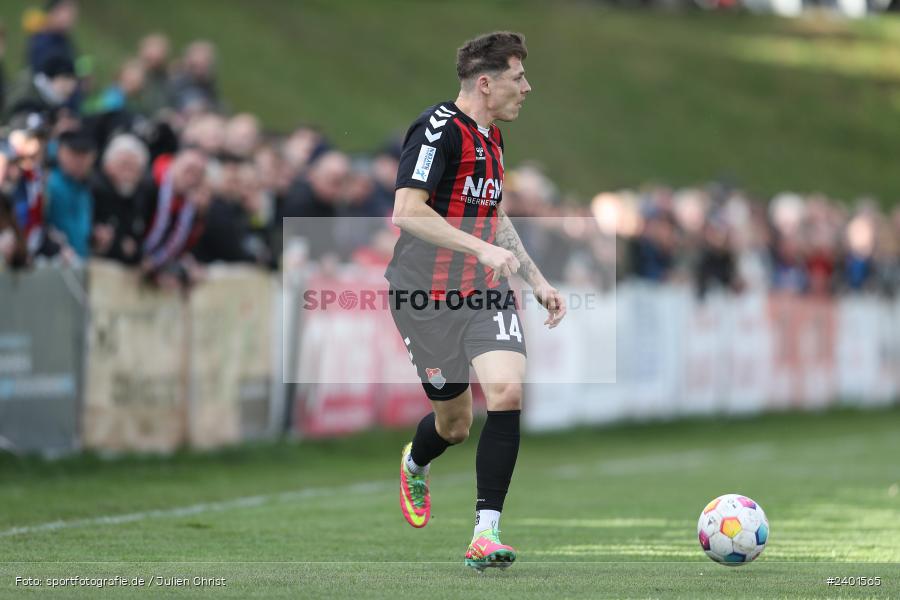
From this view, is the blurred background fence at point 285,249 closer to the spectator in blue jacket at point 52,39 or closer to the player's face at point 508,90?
the spectator in blue jacket at point 52,39

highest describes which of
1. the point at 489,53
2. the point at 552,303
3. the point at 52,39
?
the point at 52,39

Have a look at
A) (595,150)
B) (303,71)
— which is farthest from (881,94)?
(303,71)

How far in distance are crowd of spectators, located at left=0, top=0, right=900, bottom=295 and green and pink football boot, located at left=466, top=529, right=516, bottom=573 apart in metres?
5.85

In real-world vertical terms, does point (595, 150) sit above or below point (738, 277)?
above

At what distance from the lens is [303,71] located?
37469 mm

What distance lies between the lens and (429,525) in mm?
9812

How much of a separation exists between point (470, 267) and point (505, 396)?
764 mm

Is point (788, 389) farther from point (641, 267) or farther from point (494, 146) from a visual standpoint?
point (494, 146)

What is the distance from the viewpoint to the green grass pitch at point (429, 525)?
700cm

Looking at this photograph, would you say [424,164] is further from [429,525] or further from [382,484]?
[382,484]

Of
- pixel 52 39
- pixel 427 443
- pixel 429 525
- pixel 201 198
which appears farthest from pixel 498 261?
pixel 52 39

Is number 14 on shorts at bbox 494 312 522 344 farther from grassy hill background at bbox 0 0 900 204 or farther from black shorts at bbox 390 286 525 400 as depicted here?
grassy hill background at bbox 0 0 900 204

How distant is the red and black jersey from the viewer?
7691 millimetres

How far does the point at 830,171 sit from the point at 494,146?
1627 inches
